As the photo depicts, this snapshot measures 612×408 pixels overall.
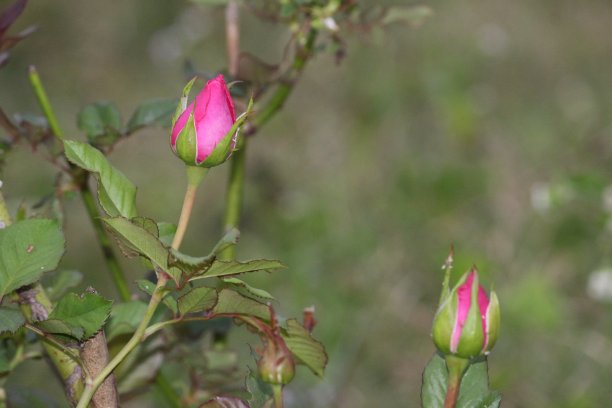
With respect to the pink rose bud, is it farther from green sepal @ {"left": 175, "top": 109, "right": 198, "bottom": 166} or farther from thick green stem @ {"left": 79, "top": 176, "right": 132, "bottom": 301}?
thick green stem @ {"left": 79, "top": 176, "right": 132, "bottom": 301}

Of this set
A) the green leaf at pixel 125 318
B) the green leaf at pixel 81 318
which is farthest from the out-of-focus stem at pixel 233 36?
the green leaf at pixel 81 318

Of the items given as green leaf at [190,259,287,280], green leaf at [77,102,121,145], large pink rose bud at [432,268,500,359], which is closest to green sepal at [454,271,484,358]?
large pink rose bud at [432,268,500,359]

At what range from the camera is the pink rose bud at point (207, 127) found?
0.44m

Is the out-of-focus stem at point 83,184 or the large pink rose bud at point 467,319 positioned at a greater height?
the large pink rose bud at point 467,319

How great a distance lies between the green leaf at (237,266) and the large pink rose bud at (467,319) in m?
0.09

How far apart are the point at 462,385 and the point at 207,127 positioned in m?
0.21

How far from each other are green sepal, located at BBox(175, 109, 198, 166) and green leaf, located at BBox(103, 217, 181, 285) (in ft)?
0.17

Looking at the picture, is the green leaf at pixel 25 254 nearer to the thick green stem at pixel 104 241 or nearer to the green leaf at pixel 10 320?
the green leaf at pixel 10 320

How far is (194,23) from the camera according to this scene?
10.1ft

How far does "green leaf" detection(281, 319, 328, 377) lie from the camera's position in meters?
0.48

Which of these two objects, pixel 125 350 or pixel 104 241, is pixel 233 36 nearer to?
pixel 104 241

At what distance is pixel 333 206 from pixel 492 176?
42 cm

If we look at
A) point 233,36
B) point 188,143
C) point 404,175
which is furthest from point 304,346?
point 404,175

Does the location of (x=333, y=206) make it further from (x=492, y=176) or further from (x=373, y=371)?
(x=373, y=371)
